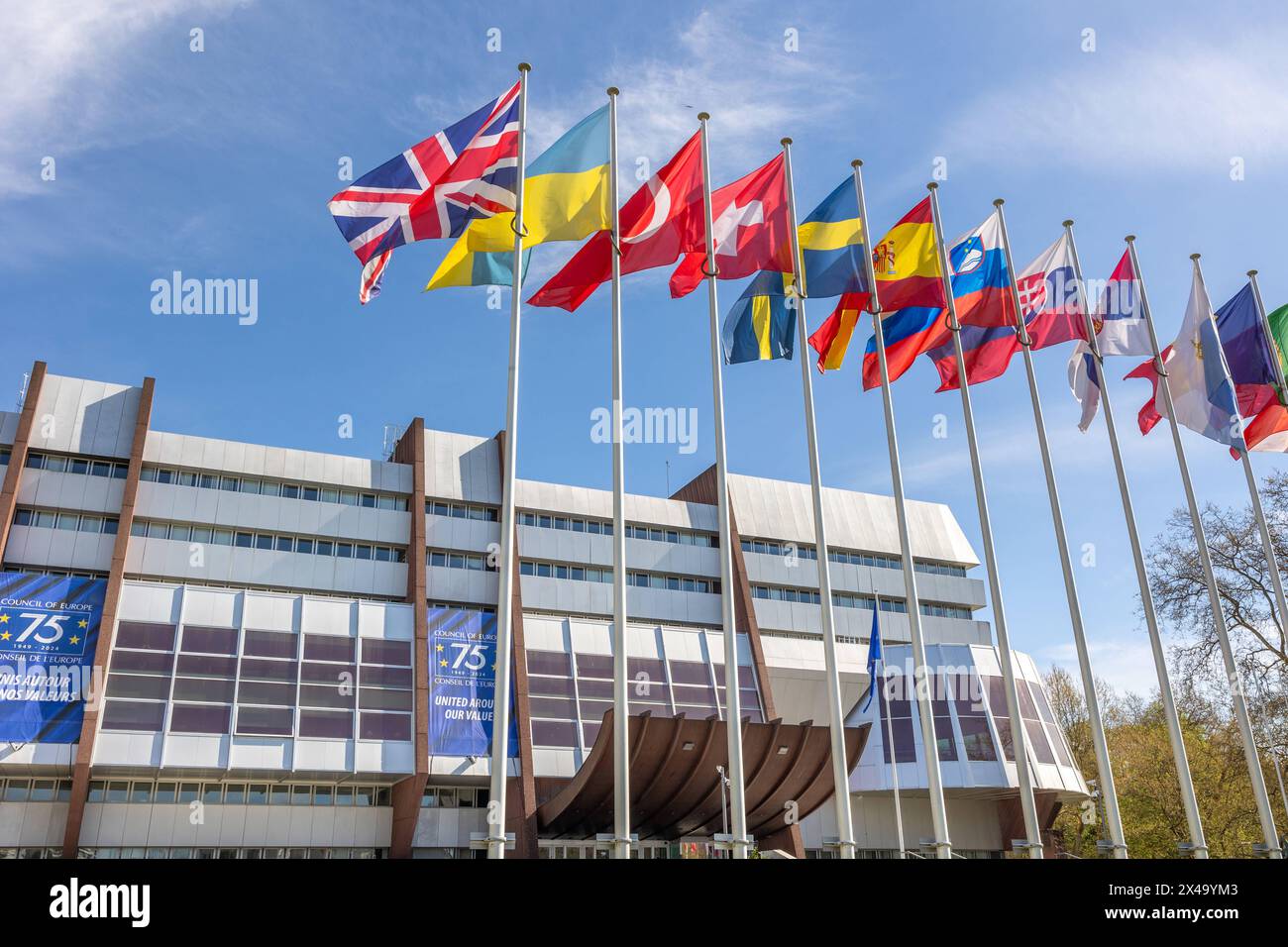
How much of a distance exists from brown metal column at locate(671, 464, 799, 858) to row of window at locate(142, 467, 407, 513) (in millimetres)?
14120

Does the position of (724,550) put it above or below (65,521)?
below

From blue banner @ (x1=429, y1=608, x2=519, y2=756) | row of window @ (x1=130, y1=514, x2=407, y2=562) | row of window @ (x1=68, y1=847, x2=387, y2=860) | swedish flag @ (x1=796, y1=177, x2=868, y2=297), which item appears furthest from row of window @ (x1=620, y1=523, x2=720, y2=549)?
swedish flag @ (x1=796, y1=177, x2=868, y2=297)

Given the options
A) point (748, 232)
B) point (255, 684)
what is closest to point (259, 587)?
point (255, 684)

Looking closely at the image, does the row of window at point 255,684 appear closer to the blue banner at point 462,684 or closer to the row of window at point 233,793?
the blue banner at point 462,684

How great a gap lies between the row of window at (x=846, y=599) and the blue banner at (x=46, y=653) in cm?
2605

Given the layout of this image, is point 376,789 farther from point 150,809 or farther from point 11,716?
point 11,716

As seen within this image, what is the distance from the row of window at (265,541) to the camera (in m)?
35.8

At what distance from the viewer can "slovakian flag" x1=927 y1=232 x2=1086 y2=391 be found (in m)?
21.8

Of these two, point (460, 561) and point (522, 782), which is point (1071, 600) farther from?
point (460, 561)

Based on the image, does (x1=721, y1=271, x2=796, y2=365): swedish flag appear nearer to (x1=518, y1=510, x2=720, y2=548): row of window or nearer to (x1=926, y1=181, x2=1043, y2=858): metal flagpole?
(x1=926, y1=181, x2=1043, y2=858): metal flagpole

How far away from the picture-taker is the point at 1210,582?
70.3 feet

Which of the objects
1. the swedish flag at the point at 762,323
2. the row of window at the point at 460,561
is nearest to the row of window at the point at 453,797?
the row of window at the point at 460,561

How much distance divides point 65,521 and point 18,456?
273 cm
